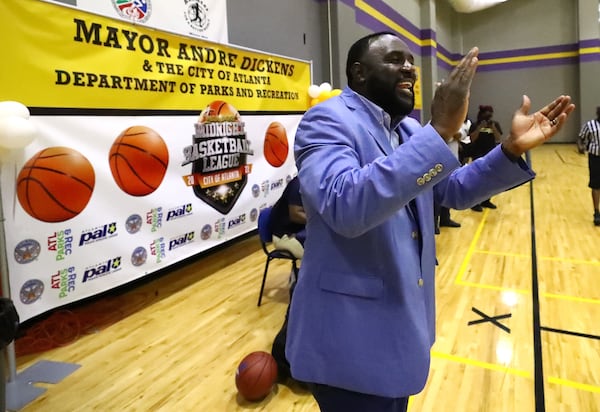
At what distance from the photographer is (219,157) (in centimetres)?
418

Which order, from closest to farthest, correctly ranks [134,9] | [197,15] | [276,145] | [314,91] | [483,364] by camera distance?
[483,364] → [134,9] → [197,15] → [276,145] → [314,91]

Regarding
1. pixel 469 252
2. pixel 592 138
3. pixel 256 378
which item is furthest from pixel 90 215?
pixel 592 138

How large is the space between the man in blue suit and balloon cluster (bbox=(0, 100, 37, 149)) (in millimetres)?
1956

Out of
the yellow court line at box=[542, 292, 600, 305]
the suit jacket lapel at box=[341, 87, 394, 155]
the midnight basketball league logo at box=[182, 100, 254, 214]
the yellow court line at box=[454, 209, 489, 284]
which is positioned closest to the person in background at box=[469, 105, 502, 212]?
the yellow court line at box=[454, 209, 489, 284]

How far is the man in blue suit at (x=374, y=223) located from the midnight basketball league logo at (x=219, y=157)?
2.99 m

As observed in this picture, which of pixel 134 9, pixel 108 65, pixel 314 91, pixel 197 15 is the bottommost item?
pixel 108 65

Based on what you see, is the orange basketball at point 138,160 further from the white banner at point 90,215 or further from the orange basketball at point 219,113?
the orange basketball at point 219,113

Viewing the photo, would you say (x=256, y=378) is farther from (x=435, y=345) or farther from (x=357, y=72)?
(x=357, y=72)

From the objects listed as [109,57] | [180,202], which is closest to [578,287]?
[180,202]

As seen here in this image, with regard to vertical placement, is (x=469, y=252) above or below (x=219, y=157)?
below

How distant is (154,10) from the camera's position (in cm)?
366

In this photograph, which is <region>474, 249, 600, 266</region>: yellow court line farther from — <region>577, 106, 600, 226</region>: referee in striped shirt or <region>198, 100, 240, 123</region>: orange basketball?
<region>198, 100, 240, 123</region>: orange basketball

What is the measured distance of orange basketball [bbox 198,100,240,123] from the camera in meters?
4.00

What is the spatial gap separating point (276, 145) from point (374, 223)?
4.34 metres
